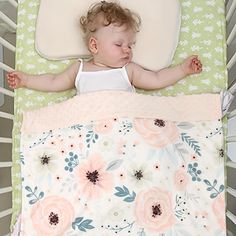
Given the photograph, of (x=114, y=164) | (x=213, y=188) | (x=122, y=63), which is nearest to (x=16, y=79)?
(x=122, y=63)

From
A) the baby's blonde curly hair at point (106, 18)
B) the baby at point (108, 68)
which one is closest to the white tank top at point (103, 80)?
the baby at point (108, 68)

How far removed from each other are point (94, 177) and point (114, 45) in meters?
0.38

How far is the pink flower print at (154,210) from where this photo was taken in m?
1.30

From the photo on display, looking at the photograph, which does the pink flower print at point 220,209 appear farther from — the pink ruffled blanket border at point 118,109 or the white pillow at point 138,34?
the white pillow at point 138,34

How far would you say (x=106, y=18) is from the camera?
4.73ft

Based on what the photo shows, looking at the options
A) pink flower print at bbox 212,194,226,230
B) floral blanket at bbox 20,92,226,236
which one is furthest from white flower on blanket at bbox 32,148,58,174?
pink flower print at bbox 212,194,226,230

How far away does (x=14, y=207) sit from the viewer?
1.44m

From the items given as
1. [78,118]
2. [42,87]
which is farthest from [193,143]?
[42,87]

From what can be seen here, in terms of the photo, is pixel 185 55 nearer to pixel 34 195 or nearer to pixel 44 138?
pixel 44 138

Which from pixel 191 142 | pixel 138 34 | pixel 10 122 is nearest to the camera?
pixel 191 142

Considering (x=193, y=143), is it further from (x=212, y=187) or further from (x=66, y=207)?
(x=66, y=207)

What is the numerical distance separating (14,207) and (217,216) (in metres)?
0.56

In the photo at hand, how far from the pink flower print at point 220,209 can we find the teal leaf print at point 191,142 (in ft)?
0.43

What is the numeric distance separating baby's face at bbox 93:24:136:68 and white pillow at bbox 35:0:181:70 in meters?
0.07
